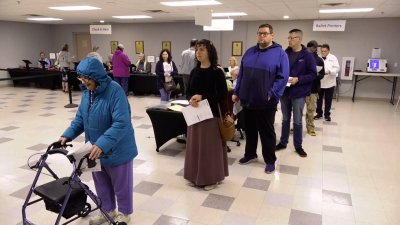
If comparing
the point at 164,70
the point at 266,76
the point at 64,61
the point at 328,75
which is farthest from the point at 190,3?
the point at 64,61

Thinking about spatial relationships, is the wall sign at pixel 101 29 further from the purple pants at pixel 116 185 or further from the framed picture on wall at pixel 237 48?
the purple pants at pixel 116 185

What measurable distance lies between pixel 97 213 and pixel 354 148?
11.8ft

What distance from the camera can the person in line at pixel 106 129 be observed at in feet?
6.25

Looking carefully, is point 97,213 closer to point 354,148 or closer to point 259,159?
point 259,159

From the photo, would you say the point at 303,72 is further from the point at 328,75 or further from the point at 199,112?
the point at 328,75

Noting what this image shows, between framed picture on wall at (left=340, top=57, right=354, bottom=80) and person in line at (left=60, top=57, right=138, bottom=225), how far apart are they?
882 centimetres

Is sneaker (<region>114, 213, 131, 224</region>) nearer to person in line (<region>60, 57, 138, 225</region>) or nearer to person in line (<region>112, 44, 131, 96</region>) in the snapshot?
person in line (<region>60, 57, 138, 225</region>)

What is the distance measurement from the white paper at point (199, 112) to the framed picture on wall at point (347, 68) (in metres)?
7.96

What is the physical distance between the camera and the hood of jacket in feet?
6.22

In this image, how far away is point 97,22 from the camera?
39.0 feet

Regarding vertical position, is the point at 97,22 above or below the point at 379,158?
above

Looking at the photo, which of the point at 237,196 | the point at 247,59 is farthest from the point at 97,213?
the point at 247,59

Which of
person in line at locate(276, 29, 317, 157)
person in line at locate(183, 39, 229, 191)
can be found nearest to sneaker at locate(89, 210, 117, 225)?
person in line at locate(183, 39, 229, 191)

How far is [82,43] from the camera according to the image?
527 inches
